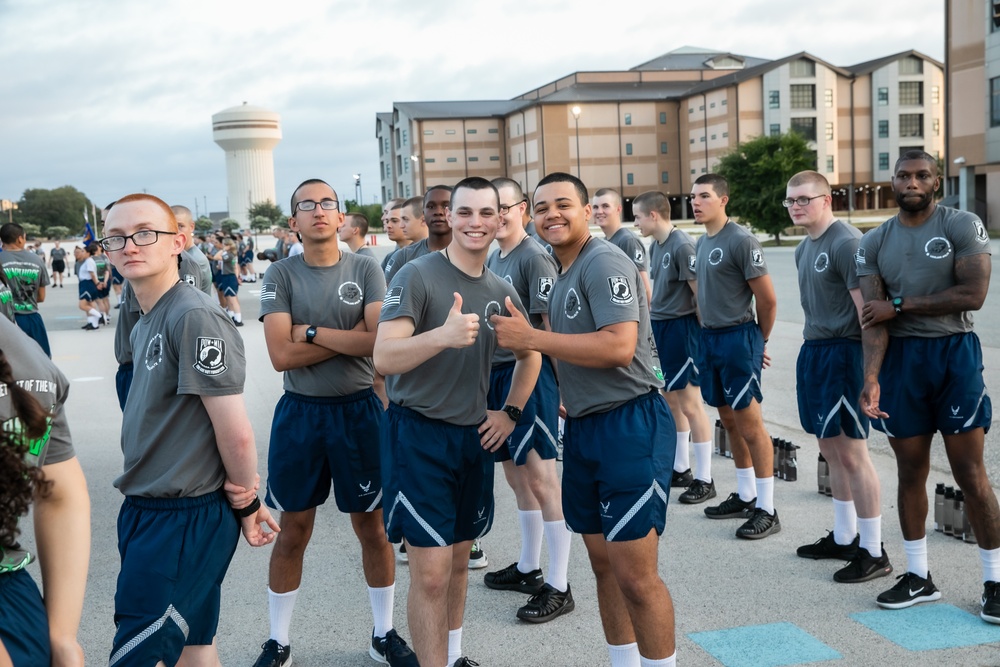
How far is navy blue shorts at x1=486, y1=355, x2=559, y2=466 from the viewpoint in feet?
18.7

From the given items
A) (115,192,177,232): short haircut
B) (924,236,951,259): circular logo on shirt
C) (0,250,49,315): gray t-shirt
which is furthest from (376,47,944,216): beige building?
(115,192,177,232): short haircut

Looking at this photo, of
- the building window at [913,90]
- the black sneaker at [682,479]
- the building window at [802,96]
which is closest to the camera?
the black sneaker at [682,479]

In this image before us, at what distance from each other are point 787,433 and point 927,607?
14.7ft

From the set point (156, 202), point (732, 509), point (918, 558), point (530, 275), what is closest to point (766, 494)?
point (732, 509)

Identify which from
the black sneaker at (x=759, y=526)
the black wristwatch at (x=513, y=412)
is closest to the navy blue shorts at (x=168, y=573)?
the black wristwatch at (x=513, y=412)

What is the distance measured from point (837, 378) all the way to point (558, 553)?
81.8 inches

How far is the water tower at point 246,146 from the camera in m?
139

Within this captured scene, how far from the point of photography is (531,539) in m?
5.79

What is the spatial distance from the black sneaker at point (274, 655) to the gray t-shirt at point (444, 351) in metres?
1.47

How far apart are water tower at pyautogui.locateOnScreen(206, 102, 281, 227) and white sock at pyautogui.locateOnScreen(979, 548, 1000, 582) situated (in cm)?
13910

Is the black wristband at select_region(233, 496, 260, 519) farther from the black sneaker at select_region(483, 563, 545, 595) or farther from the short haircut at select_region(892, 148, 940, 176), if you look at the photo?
the short haircut at select_region(892, 148, 940, 176)

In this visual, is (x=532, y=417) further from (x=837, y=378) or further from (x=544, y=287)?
(x=837, y=378)

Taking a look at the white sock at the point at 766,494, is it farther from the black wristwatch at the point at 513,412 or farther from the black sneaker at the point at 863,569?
the black wristwatch at the point at 513,412

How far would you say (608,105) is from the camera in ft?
281
